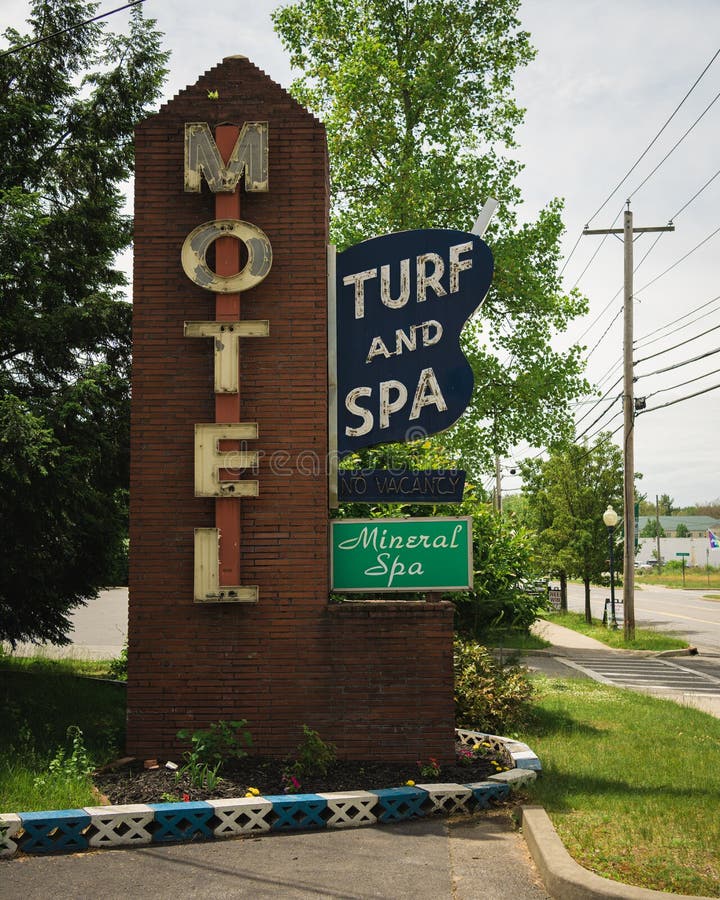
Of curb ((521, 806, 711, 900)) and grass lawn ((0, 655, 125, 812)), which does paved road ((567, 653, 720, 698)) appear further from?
curb ((521, 806, 711, 900))

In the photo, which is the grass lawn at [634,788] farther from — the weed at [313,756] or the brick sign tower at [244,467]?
the weed at [313,756]

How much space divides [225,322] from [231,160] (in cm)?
175

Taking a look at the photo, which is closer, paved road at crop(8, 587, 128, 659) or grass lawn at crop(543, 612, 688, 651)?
paved road at crop(8, 587, 128, 659)

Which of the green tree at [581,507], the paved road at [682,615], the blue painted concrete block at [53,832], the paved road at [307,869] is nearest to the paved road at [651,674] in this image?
the paved road at [682,615]

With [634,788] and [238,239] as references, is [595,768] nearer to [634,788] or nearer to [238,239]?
[634,788]

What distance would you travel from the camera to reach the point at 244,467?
9219 millimetres

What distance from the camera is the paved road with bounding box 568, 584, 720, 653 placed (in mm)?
29500

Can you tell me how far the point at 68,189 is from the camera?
15.9 metres

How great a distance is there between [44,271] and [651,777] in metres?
11.0

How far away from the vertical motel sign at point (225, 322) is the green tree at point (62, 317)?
9.04 ft

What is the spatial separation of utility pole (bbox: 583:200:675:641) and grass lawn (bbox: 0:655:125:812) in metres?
16.4

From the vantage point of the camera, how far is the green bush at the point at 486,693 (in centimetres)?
1130

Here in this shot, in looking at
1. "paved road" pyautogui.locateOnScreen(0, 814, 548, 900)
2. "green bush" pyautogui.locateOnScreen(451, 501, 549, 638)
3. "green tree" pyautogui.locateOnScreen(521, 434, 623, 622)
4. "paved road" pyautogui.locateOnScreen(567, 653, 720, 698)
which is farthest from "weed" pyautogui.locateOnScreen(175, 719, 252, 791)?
"green tree" pyautogui.locateOnScreen(521, 434, 623, 622)

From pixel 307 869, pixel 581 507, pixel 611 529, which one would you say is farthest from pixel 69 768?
pixel 581 507
